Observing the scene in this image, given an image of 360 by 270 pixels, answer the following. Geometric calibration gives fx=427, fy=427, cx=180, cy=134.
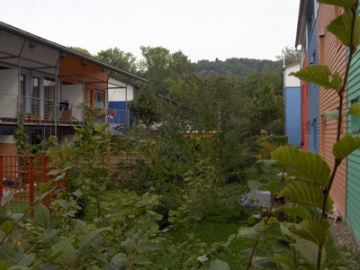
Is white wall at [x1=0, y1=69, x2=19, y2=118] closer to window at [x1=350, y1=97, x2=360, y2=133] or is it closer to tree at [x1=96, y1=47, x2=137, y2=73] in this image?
window at [x1=350, y1=97, x2=360, y2=133]

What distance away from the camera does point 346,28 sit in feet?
2.90

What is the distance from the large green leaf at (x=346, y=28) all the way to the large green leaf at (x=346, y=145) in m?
0.20

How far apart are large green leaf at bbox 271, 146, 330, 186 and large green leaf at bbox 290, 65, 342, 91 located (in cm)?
17

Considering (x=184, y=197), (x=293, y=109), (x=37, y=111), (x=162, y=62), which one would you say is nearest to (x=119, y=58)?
(x=162, y=62)

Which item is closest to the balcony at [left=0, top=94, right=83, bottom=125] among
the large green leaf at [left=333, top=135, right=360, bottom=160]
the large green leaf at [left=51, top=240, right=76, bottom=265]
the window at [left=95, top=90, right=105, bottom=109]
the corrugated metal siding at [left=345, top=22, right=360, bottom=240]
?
the window at [left=95, top=90, right=105, bottom=109]

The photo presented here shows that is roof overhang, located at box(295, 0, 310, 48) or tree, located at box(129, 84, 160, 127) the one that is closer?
roof overhang, located at box(295, 0, 310, 48)

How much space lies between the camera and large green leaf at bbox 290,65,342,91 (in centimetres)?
92

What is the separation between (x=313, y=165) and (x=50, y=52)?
23.2 meters

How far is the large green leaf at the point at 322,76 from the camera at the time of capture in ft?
3.03

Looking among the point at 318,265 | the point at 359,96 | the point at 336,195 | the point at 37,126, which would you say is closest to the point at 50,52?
the point at 37,126

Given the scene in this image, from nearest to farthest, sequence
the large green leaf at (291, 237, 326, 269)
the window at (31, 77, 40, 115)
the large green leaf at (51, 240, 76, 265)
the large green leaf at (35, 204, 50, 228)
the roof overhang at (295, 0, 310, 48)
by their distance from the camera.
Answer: the large green leaf at (291, 237, 326, 269)
the large green leaf at (51, 240, 76, 265)
the large green leaf at (35, 204, 50, 228)
the roof overhang at (295, 0, 310, 48)
the window at (31, 77, 40, 115)

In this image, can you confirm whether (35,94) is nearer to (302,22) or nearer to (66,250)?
(302,22)

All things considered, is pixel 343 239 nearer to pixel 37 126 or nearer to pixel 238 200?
pixel 238 200

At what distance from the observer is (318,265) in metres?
0.97
